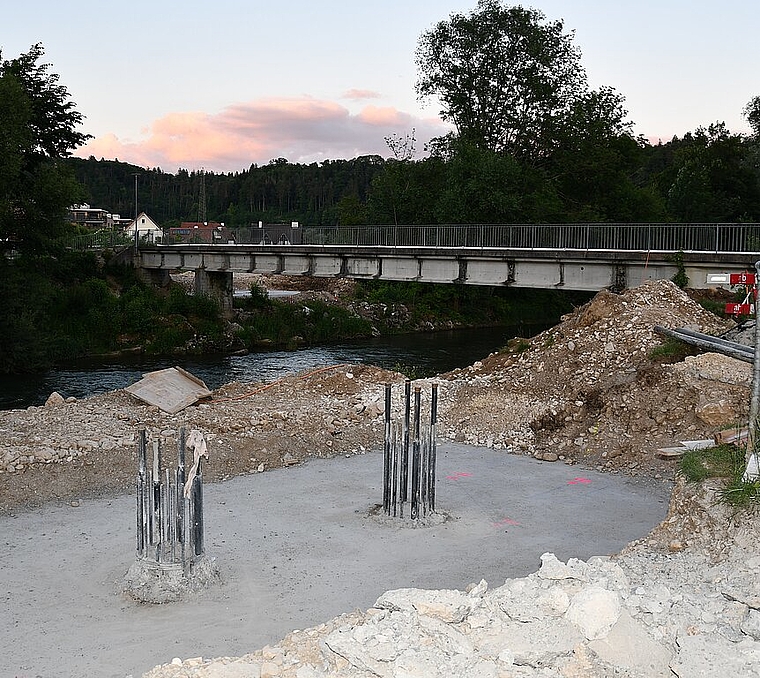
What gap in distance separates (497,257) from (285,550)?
22.2 m

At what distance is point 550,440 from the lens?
19.0m

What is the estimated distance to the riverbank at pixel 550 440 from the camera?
24.3ft

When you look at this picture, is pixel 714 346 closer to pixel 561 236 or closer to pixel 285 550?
pixel 285 550

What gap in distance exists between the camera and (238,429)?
18.6 m

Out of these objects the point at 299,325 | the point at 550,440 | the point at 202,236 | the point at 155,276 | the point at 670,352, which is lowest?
the point at 550,440

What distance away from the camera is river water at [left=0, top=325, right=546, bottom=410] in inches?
1270

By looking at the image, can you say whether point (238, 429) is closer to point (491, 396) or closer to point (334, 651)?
point (491, 396)

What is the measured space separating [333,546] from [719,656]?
6.59m

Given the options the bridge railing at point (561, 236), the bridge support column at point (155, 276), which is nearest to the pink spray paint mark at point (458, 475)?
the bridge railing at point (561, 236)

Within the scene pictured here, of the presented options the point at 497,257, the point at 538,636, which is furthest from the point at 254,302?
the point at 538,636

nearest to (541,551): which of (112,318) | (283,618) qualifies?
(283,618)

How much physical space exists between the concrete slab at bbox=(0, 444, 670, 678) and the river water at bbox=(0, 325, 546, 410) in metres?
16.4

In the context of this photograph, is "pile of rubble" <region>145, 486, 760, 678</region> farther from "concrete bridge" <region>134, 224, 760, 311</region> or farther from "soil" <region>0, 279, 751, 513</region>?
"concrete bridge" <region>134, 224, 760, 311</region>

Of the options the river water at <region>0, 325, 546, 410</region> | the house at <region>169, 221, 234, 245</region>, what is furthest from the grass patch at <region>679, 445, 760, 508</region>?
the house at <region>169, 221, 234, 245</region>
